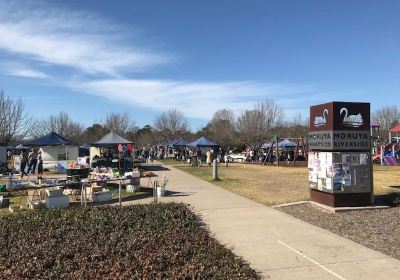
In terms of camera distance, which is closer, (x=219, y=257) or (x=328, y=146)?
(x=219, y=257)

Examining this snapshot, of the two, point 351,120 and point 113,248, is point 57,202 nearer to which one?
point 113,248

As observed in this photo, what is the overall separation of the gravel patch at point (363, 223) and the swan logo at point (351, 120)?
243 centimetres

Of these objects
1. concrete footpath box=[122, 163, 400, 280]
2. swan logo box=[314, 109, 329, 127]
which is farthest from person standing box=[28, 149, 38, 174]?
swan logo box=[314, 109, 329, 127]

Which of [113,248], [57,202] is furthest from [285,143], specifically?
[113,248]

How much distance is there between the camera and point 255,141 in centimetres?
6469

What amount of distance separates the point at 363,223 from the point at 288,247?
10.8 feet

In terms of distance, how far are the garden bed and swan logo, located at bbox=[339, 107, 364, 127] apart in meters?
5.14

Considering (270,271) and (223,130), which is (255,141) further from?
(270,271)

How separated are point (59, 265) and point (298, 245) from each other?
13.4 feet

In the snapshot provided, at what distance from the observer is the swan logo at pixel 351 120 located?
523 inches

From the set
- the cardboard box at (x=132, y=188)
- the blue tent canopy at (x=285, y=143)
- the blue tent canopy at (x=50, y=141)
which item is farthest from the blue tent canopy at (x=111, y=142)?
the blue tent canopy at (x=285, y=143)

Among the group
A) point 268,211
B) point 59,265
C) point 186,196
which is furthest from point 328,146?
point 59,265

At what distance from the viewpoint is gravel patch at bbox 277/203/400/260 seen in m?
8.70

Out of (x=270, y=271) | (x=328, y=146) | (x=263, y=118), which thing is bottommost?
(x=270, y=271)
